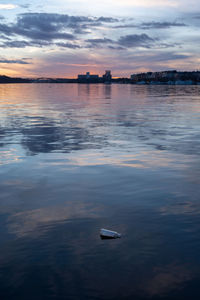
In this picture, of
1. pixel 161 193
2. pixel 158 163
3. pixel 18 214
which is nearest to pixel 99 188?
pixel 161 193

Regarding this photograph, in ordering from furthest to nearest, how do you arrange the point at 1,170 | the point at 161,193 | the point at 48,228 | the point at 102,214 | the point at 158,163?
the point at 158,163 < the point at 1,170 < the point at 161,193 < the point at 102,214 < the point at 48,228

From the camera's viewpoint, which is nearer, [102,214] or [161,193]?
[102,214]

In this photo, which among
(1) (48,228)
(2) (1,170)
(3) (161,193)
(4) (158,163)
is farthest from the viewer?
(4) (158,163)

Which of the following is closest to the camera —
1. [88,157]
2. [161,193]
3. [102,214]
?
[102,214]

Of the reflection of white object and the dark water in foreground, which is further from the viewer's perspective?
the reflection of white object

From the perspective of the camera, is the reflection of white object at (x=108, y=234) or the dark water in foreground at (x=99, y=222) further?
the reflection of white object at (x=108, y=234)

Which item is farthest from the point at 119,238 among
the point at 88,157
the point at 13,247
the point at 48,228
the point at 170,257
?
the point at 88,157

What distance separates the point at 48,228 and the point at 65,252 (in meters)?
1.18

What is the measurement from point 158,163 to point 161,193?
373 centimetres

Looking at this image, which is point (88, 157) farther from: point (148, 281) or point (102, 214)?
point (148, 281)

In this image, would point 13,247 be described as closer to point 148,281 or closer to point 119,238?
point 119,238

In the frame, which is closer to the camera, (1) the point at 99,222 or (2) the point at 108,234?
(2) the point at 108,234

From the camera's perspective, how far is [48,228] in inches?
288

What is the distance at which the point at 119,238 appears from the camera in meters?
6.82
